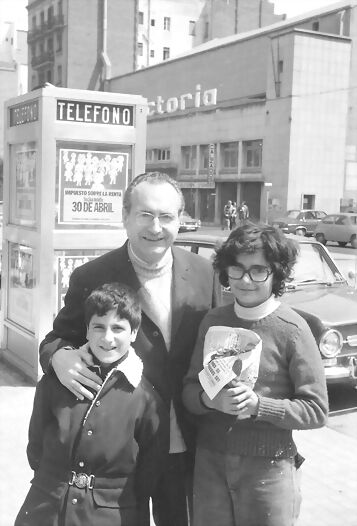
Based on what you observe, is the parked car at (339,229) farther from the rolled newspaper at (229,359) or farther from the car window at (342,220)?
the rolled newspaper at (229,359)

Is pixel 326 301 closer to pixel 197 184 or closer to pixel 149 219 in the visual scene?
pixel 149 219

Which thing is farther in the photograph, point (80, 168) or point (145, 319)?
point (80, 168)

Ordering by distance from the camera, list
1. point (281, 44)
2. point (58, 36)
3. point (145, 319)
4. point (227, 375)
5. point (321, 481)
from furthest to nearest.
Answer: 1. point (58, 36)
2. point (281, 44)
3. point (321, 481)
4. point (145, 319)
5. point (227, 375)

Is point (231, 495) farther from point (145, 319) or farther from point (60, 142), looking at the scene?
point (60, 142)

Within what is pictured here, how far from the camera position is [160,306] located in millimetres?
2555

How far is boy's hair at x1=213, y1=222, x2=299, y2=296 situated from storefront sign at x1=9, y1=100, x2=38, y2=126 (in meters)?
4.34

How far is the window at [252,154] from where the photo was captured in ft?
141

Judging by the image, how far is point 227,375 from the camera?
220cm

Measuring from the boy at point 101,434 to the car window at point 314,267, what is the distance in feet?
15.7

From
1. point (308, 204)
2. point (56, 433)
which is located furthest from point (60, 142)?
point (308, 204)

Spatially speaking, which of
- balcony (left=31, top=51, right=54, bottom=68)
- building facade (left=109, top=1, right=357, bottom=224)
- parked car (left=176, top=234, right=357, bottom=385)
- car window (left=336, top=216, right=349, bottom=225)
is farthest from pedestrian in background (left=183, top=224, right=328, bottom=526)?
balcony (left=31, top=51, right=54, bottom=68)

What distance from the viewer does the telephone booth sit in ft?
20.4

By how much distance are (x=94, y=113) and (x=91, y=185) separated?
701 mm

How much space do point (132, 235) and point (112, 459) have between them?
0.82 meters
